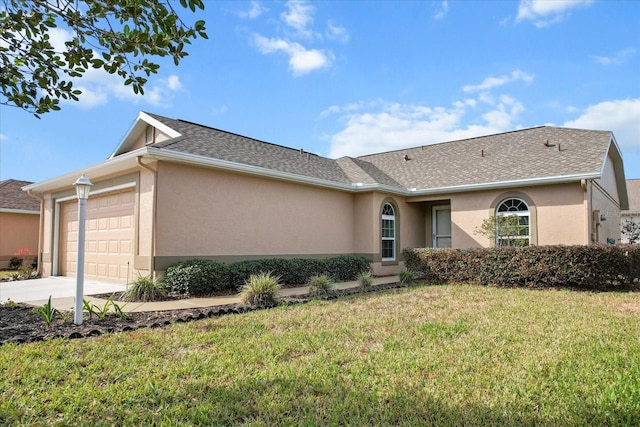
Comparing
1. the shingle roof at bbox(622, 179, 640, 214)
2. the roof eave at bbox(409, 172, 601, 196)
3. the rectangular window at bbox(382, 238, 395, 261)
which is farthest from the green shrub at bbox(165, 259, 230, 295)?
the shingle roof at bbox(622, 179, 640, 214)

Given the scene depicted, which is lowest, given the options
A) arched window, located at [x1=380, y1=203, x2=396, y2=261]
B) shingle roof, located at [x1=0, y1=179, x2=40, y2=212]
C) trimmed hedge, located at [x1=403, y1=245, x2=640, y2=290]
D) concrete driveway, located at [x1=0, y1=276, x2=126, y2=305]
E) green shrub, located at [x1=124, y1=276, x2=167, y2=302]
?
concrete driveway, located at [x1=0, y1=276, x2=126, y2=305]

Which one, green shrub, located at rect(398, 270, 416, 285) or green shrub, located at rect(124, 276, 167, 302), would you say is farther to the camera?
green shrub, located at rect(398, 270, 416, 285)

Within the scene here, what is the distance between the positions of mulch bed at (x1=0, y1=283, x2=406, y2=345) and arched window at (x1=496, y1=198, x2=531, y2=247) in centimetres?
967

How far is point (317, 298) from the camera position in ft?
32.0

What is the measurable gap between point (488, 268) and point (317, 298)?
585cm

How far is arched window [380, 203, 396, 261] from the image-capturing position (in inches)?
654

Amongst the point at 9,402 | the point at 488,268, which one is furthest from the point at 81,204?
the point at 488,268

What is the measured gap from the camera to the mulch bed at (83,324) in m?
5.87

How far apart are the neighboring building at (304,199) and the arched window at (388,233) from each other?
0.05 metres

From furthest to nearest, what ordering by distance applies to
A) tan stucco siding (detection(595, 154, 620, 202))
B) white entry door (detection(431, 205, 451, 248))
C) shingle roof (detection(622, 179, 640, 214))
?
shingle roof (detection(622, 179, 640, 214)) < white entry door (detection(431, 205, 451, 248)) < tan stucco siding (detection(595, 154, 620, 202))

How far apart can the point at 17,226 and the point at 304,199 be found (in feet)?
54.3

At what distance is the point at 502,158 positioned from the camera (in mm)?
17078

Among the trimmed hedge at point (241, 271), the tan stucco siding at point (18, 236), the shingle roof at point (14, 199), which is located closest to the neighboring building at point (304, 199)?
the trimmed hedge at point (241, 271)

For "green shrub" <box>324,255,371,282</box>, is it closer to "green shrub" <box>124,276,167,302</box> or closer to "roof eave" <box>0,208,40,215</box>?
"green shrub" <box>124,276,167,302</box>
